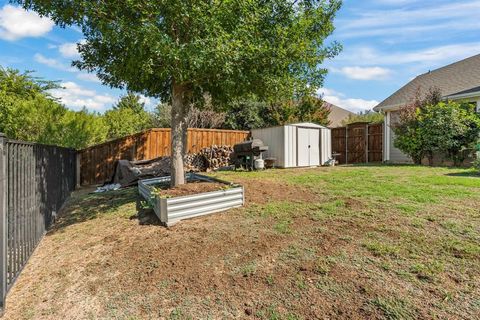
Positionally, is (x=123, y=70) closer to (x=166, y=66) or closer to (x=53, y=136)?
(x=166, y=66)

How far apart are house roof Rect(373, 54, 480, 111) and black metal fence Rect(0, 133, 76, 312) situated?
1299 cm

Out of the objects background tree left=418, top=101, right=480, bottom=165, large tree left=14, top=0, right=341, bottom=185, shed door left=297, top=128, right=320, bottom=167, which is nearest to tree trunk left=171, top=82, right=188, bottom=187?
large tree left=14, top=0, right=341, bottom=185

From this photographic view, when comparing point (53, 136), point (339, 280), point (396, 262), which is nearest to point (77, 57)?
point (53, 136)

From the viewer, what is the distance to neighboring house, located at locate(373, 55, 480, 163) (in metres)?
10.3

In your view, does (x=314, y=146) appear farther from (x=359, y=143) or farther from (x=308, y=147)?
(x=359, y=143)

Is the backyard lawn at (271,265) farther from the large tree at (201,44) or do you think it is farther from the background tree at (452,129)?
the background tree at (452,129)

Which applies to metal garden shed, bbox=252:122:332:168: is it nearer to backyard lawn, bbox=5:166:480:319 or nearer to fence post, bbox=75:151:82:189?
backyard lawn, bbox=5:166:480:319

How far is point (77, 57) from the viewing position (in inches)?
194

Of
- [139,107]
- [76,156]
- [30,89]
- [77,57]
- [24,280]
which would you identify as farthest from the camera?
[139,107]

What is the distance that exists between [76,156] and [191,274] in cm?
772

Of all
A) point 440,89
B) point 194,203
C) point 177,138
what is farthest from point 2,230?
point 440,89

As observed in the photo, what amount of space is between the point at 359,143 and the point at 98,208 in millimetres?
12454

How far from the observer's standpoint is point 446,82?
11945 mm

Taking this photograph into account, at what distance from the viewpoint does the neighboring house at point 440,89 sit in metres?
10.3
